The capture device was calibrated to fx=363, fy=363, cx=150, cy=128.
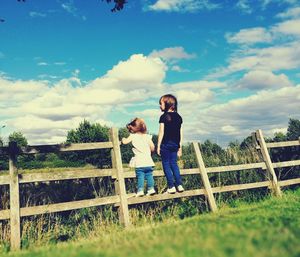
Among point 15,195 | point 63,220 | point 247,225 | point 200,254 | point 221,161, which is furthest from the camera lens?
point 221,161

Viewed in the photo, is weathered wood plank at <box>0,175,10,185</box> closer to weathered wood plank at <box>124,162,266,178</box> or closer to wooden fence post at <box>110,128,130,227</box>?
wooden fence post at <box>110,128,130,227</box>

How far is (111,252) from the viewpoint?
3.82 meters

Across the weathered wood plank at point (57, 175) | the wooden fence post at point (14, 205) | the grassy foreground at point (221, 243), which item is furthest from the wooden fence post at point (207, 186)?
the wooden fence post at point (14, 205)

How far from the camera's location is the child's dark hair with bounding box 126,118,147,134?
8.04 metres

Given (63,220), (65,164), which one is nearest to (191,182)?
(63,220)

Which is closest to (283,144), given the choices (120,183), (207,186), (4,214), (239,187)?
(239,187)

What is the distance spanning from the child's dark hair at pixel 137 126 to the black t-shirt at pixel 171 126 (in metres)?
0.46

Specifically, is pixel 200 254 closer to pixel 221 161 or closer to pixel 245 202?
pixel 245 202

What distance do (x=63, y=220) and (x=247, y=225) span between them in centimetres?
543

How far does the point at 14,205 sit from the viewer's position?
22.5 ft

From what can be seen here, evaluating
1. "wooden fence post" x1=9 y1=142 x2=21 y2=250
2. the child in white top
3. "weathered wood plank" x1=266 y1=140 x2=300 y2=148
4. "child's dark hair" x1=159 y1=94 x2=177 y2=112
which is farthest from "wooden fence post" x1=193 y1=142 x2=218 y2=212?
"wooden fence post" x1=9 y1=142 x2=21 y2=250

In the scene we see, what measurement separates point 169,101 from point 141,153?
129 cm

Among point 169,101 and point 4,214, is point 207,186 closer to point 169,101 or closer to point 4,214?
point 169,101

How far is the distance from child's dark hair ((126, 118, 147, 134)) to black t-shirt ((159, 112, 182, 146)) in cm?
46
